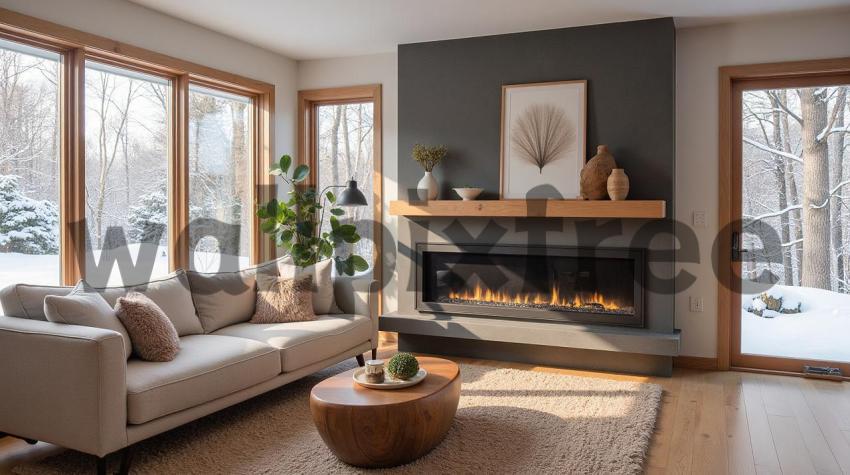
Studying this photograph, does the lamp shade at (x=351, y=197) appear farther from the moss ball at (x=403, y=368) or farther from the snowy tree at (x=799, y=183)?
the snowy tree at (x=799, y=183)

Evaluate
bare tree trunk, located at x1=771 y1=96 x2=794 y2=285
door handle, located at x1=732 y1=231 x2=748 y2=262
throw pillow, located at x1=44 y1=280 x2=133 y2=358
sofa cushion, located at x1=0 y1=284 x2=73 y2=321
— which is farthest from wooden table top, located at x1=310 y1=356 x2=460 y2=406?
bare tree trunk, located at x1=771 y1=96 x2=794 y2=285

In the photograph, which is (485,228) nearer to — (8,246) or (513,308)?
(513,308)

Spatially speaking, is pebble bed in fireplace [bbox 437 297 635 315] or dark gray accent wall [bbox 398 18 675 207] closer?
dark gray accent wall [bbox 398 18 675 207]

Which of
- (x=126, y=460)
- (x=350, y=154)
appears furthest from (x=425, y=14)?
(x=126, y=460)

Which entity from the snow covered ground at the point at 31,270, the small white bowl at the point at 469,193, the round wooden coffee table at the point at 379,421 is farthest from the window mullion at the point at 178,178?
the round wooden coffee table at the point at 379,421

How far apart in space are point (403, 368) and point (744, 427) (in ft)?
6.27

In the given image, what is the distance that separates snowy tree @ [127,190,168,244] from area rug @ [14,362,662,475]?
4.97ft

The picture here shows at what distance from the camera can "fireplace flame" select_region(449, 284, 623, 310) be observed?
4.76m

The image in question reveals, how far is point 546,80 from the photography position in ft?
15.7

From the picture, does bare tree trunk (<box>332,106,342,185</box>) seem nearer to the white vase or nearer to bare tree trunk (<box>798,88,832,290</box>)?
the white vase

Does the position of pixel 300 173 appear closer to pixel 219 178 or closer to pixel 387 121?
pixel 219 178

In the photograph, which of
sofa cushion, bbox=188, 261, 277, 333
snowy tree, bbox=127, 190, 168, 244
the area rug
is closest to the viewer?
the area rug

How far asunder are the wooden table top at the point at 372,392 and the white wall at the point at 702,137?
7.84 ft

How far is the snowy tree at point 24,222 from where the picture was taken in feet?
11.7
